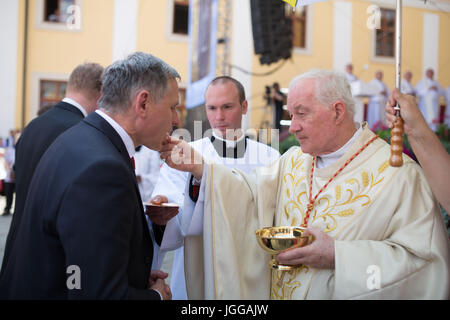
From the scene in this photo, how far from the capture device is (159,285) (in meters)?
2.12

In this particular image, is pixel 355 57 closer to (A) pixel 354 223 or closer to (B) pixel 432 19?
(B) pixel 432 19

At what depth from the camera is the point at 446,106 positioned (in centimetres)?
1368

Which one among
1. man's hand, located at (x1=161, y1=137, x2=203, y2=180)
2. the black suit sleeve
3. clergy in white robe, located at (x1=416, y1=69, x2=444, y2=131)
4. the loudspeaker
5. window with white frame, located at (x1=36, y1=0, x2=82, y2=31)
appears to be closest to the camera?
the black suit sleeve

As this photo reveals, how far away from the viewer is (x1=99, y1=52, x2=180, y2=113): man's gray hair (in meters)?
2.01

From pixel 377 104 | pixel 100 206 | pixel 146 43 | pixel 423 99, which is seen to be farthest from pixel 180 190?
pixel 146 43

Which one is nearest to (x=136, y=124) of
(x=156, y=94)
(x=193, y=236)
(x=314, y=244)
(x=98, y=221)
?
(x=156, y=94)

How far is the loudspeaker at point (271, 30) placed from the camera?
1288 cm

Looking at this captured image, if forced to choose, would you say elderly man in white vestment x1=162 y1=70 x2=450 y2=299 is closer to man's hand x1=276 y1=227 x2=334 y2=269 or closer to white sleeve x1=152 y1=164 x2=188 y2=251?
man's hand x1=276 y1=227 x2=334 y2=269

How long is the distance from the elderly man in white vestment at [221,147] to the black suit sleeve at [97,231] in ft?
4.48

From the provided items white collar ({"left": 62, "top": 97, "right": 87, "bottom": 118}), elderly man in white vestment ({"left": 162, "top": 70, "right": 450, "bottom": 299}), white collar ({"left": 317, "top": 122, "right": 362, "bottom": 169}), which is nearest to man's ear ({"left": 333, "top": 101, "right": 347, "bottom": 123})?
elderly man in white vestment ({"left": 162, "top": 70, "right": 450, "bottom": 299})

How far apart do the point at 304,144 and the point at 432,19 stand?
16.3 metres

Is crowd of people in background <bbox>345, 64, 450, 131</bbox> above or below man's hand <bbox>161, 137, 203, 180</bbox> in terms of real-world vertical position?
above

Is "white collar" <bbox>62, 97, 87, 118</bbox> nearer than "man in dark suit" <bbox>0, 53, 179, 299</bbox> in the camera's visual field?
No

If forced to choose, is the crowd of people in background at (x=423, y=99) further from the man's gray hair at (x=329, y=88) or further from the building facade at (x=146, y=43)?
the man's gray hair at (x=329, y=88)
